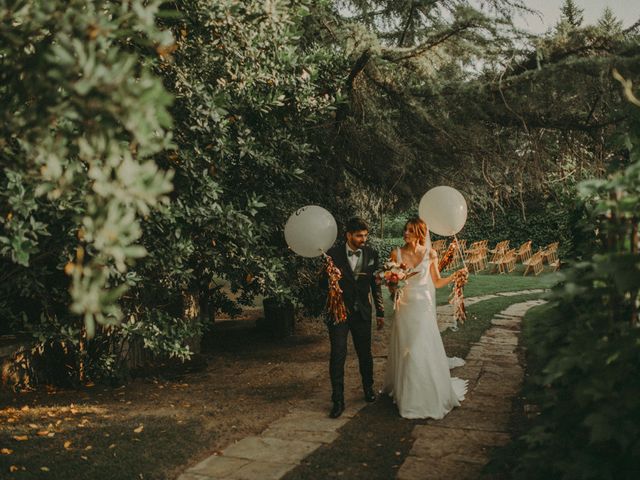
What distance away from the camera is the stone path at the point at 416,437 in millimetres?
4117

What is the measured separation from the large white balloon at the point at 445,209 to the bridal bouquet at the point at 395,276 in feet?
1.68

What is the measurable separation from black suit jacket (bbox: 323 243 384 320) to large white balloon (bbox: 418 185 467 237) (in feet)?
2.53

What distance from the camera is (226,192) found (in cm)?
640

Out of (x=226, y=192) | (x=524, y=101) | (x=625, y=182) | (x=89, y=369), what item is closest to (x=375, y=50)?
(x=524, y=101)

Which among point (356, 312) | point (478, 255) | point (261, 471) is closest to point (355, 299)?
point (356, 312)

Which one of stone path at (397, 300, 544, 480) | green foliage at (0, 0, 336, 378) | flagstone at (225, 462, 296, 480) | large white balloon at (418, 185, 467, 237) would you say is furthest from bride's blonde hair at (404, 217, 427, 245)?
flagstone at (225, 462, 296, 480)

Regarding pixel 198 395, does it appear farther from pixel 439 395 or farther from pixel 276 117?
pixel 276 117

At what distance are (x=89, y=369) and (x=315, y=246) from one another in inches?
148

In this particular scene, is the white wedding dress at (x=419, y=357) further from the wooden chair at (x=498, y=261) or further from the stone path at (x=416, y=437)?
the wooden chair at (x=498, y=261)

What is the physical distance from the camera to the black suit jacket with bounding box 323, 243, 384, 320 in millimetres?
5684

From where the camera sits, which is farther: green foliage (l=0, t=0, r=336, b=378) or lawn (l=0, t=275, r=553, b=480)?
lawn (l=0, t=275, r=553, b=480)

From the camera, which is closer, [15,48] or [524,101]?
[15,48]

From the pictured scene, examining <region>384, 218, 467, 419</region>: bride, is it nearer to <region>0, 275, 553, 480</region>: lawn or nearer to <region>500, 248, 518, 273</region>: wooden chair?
<region>0, 275, 553, 480</region>: lawn

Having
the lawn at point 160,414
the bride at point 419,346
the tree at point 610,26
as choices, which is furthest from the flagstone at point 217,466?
the tree at point 610,26
